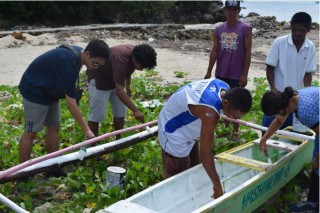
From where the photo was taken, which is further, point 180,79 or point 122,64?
point 180,79

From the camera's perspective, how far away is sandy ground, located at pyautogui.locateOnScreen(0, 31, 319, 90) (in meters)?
11.4

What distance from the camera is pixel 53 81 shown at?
176 inches

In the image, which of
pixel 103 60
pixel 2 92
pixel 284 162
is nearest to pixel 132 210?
pixel 103 60

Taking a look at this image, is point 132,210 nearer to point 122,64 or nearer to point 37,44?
point 122,64

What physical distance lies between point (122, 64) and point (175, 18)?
1159 inches

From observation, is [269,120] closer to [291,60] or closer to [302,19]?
[291,60]

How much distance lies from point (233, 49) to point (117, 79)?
1.90 m

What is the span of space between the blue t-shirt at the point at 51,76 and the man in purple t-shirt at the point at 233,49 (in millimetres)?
2374

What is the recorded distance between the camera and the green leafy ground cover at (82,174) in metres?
4.36

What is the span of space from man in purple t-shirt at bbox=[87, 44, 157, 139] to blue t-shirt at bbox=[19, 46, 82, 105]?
65 centimetres

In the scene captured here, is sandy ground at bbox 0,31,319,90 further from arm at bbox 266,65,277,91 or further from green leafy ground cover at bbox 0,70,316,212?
arm at bbox 266,65,277,91

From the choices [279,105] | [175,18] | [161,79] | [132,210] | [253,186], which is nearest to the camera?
[132,210]

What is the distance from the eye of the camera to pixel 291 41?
17.0 ft

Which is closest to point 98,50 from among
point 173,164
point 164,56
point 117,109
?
point 173,164
